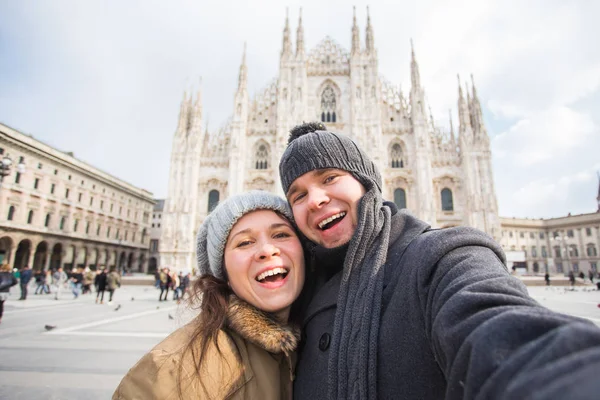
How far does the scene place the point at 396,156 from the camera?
23.7 meters

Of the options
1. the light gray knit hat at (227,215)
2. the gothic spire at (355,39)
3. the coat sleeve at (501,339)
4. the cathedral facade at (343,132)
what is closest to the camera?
the coat sleeve at (501,339)

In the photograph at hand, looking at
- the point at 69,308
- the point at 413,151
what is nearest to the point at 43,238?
the point at 69,308

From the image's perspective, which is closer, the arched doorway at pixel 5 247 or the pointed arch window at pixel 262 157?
the arched doorway at pixel 5 247

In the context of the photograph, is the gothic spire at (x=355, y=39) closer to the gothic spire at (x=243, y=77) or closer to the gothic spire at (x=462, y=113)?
the gothic spire at (x=462, y=113)

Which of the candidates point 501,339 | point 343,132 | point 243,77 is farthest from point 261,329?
point 243,77

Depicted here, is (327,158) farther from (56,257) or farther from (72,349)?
(56,257)

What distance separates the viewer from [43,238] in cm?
2548

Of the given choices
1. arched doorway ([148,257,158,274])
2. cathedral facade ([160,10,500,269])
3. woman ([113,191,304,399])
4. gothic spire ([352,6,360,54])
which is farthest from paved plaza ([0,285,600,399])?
arched doorway ([148,257,158,274])

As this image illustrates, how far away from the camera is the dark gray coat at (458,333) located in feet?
1.45

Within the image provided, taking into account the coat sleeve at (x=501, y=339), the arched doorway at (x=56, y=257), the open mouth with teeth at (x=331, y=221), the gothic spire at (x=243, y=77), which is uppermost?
the gothic spire at (x=243, y=77)

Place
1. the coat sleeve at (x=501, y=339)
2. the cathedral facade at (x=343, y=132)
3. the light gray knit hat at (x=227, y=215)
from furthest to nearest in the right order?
the cathedral facade at (x=343, y=132), the light gray knit hat at (x=227, y=215), the coat sleeve at (x=501, y=339)

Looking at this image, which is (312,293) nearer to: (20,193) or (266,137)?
(266,137)

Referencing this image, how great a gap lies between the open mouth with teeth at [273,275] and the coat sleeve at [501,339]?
2.50 feet

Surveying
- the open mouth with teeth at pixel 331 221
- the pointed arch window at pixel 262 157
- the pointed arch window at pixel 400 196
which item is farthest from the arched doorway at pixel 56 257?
the open mouth with teeth at pixel 331 221
